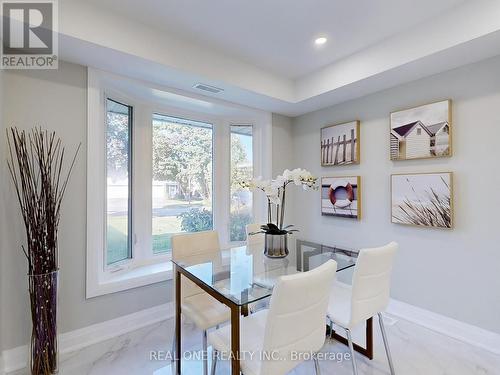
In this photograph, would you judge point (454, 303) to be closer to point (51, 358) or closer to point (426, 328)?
point (426, 328)

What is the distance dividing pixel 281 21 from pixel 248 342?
224 centimetres

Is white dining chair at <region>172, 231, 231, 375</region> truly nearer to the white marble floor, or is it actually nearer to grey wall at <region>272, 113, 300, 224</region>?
the white marble floor

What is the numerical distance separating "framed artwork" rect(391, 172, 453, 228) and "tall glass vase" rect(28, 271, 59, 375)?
9.84 ft

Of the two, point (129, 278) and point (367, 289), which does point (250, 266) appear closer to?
point (367, 289)

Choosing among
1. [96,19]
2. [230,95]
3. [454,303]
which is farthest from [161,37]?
[454,303]

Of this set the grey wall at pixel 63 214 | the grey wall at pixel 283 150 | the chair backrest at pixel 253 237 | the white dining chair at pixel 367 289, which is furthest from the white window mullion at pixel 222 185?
the white dining chair at pixel 367 289

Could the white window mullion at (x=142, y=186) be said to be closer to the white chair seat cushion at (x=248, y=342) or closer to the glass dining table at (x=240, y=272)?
the glass dining table at (x=240, y=272)

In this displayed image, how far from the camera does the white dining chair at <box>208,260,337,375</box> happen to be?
1.06m

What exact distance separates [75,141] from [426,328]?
351cm

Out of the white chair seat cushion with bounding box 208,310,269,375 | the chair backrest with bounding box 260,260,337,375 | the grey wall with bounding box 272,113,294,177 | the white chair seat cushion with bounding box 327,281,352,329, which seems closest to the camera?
the chair backrest with bounding box 260,260,337,375

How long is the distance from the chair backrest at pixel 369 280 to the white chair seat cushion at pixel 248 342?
0.57 m

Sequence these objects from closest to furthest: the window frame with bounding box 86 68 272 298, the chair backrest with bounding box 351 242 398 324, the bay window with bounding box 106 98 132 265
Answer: the chair backrest with bounding box 351 242 398 324
the window frame with bounding box 86 68 272 298
the bay window with bounding box 106 98 132 265

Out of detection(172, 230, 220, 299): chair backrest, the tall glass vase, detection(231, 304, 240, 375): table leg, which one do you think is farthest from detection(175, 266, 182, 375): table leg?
the tall glass vase

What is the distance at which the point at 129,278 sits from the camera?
2352 millimetres
